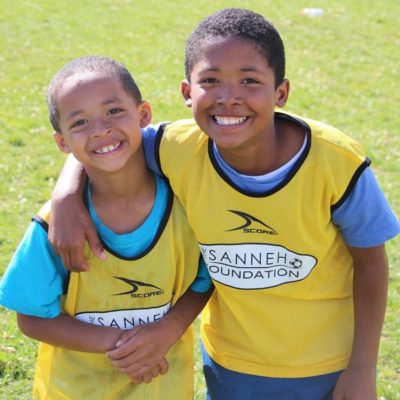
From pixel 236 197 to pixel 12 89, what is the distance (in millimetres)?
7667

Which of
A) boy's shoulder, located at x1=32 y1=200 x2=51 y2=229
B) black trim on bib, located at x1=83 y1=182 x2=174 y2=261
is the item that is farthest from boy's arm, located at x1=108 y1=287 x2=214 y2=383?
boy's shoulder, located at x1=32 y1=200 x2=51 y2=229

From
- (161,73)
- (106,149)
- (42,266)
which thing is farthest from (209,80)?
(161,73)

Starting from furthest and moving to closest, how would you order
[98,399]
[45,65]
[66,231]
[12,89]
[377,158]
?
[45,65] → [12,89] → [377,158] → [98,399] → [66,231]

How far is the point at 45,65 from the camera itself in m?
11.0

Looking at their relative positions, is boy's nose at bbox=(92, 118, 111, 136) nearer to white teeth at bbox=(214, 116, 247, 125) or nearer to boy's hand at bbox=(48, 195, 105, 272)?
boy's hand at bbox=(48, 195, 105, 272)

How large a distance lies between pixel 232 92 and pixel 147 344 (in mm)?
975

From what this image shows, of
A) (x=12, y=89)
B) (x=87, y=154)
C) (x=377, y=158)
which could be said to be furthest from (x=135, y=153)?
(x=12, y=89)

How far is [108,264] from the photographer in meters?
2.81

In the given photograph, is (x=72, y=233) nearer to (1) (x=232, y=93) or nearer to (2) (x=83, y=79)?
(2) (x=83, y=79)

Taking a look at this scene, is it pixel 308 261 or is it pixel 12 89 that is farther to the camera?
pixel 12 89

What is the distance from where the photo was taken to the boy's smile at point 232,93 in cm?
255

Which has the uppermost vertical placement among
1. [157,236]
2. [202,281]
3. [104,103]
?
[104,103]

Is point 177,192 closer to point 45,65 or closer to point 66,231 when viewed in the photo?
point 66,231

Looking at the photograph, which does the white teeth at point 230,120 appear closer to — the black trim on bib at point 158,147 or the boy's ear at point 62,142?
the black trim on bib at point 158,147
